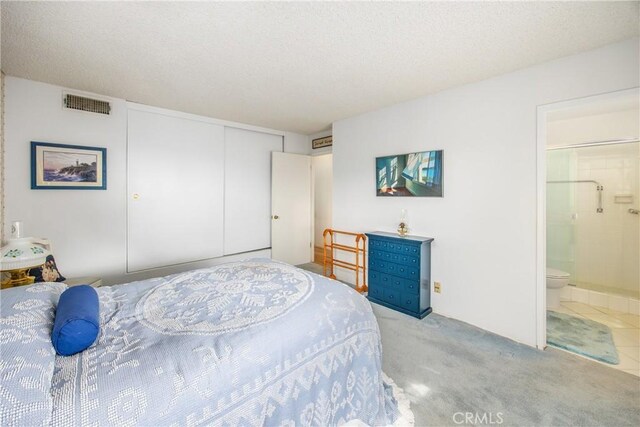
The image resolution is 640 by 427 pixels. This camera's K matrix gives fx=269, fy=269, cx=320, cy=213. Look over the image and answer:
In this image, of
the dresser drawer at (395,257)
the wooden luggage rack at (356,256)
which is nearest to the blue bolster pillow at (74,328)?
the dresser drawer at (395,257)

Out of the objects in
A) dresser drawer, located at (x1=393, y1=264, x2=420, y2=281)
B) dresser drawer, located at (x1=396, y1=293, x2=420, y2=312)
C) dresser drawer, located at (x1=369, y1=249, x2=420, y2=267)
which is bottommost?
dresser drawer, located at (x1=396, y1=293, x2=420, y2=312)


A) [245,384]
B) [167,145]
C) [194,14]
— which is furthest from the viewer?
[167,145]

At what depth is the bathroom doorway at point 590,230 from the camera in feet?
8.02

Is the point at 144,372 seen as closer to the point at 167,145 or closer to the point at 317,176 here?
the point at 167,145

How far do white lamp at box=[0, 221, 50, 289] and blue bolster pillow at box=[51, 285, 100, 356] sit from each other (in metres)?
1.19

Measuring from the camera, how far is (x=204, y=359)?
1048 mm

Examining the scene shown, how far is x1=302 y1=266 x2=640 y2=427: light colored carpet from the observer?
1.62 meters

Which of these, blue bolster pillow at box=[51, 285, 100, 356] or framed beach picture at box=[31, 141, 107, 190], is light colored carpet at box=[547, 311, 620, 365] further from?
framed beach picture at box=[31, 141, 107, 190]

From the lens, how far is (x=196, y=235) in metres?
3.87

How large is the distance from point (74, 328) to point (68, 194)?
263cm

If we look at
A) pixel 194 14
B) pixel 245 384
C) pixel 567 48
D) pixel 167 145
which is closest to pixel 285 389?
pixel 245 384

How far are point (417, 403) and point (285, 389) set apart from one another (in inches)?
40.4

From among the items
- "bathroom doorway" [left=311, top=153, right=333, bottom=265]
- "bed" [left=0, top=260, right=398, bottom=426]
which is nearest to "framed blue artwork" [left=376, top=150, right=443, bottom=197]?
A: "bed" [left=0, top=260, right=398, bottom=426]

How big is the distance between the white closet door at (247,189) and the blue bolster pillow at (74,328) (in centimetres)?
302
